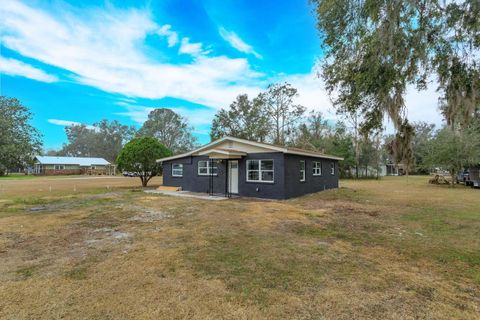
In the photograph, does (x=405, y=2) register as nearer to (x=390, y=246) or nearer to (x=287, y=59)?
(x=390, y=246)

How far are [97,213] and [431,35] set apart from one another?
10.4 metres

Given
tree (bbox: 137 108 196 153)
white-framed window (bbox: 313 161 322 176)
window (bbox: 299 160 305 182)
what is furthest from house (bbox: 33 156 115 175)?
window (bbox: 299 160 305 182)

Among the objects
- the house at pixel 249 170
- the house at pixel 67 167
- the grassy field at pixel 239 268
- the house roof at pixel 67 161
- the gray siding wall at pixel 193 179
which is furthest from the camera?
the house roof at pixel 67 161

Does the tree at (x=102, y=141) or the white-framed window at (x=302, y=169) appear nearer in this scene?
the white-framed window at (x=302, y=169)

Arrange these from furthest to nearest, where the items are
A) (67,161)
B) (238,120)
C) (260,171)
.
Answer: (67,161)
(238,120)
(260,171)

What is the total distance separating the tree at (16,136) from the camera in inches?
1475

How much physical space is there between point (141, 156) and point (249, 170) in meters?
9.61

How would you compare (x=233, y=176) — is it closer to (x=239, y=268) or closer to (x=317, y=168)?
(x=317, y=168)

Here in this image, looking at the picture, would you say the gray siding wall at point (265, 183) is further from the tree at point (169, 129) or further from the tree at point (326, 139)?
the tree at point (169, 129)

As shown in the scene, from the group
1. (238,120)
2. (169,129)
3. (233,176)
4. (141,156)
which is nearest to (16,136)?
(169,129)

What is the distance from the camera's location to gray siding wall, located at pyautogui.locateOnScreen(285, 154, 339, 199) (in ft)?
41.7

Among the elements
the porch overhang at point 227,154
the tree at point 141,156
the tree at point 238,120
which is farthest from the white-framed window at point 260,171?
the tree at point 238,120

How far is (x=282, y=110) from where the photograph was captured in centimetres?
3234

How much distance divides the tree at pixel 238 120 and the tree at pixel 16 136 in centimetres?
3020
